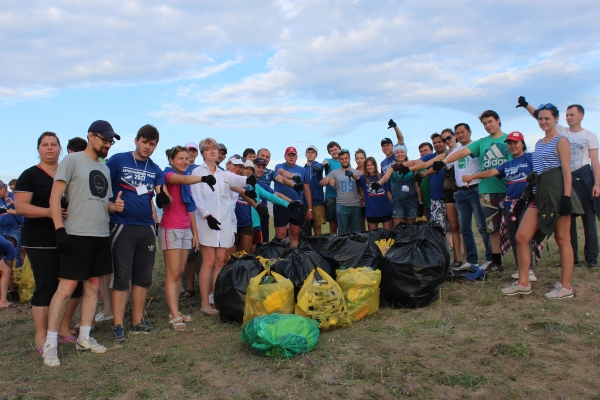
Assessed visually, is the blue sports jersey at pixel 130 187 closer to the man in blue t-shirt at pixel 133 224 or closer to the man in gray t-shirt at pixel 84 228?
the man in blue t-shirt at pixel 133 224

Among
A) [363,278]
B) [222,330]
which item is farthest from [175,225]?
[363,278]

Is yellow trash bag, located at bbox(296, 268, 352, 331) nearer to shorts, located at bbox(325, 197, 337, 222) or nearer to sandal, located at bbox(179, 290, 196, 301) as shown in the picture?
sandal, located at bbox(179, 290, 196, 301)

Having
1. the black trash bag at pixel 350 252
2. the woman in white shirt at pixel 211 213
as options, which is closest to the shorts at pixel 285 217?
the black trash bag at pixel 350 252

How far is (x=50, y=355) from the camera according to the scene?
11.6 ft

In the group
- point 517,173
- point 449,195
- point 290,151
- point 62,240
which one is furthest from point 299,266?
point 290,151

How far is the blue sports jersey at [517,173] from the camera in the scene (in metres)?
4.98

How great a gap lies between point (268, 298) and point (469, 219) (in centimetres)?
315

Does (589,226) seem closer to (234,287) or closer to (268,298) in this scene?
(268,298)

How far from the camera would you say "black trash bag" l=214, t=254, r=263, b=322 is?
428cm

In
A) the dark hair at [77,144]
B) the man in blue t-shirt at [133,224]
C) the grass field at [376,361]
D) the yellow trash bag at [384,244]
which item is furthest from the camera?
the yellow trash bag at [384,244]

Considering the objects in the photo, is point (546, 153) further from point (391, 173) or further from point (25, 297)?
point (25, 297)

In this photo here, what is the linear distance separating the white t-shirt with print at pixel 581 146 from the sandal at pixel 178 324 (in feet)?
15.4

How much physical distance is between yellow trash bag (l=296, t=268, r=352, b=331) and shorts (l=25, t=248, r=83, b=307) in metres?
1.99

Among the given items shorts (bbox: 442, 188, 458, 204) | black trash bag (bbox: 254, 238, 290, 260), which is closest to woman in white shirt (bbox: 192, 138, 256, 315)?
black trash bag (bbox: 254, 238, 290, 260)
